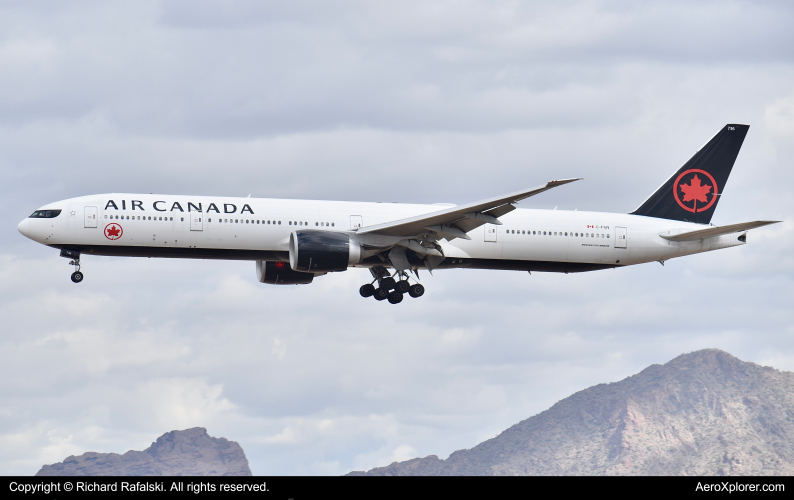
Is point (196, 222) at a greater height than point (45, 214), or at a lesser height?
lesser

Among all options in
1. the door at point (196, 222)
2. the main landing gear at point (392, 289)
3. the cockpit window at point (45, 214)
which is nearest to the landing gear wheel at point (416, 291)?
the main landing gear at point (392, 289)

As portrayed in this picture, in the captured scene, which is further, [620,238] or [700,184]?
[700,184]

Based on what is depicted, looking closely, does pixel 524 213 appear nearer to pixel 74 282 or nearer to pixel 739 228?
pixel 739 228

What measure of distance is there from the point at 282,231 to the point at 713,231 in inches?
976

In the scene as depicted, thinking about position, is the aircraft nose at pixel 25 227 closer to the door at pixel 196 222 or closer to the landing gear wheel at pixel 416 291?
the door at pixel 196 222

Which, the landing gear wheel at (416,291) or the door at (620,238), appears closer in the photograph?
the landing gear wheel at (416,291)

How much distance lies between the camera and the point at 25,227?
52.2 metres

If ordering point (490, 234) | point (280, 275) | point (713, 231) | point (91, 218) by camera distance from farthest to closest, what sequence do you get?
point (280, 275), point (713, 231), point (490, 234), point (91, 218)

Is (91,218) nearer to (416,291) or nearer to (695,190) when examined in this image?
(416,291)

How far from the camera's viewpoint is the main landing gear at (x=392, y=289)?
56938 millimetres

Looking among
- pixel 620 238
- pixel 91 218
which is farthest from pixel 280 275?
pixel 620 238

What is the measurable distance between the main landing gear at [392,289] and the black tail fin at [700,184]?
15061mm

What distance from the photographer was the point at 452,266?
57.1 metres
